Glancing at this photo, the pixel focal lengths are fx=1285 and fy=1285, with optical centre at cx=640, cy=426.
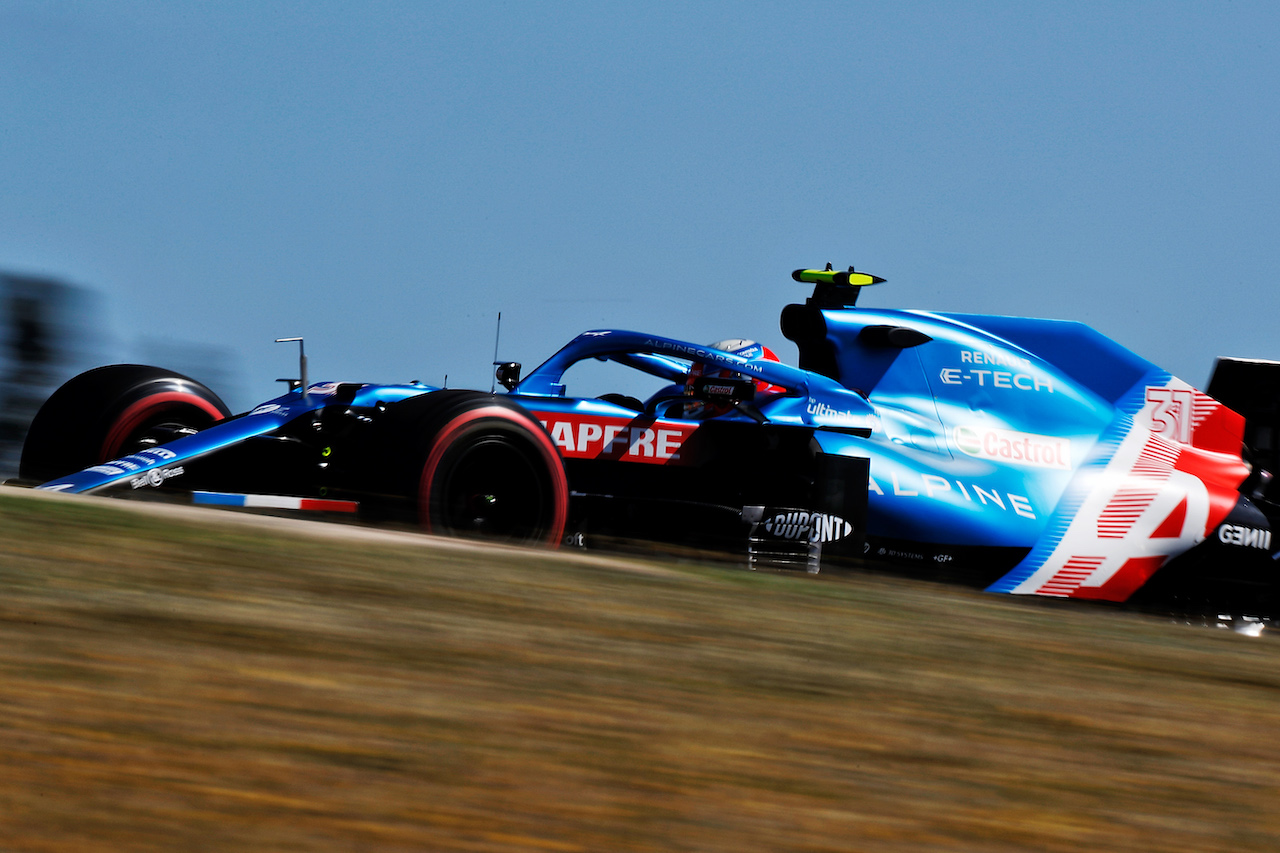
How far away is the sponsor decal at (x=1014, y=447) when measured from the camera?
7.80 m

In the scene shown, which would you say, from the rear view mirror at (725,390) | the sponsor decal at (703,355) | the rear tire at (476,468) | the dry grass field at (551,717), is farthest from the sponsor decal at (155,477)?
the rear view mirror at (725,390)

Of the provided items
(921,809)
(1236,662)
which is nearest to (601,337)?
(1236,662)

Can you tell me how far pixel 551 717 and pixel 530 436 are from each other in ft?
11.7

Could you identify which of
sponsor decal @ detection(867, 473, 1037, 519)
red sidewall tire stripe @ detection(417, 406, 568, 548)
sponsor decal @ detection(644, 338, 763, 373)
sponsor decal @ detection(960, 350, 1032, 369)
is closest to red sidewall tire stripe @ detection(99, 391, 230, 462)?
red sidewall tire stripe @ detection(417, 406, 568, 548)

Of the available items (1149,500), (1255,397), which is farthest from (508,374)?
(1255,397)

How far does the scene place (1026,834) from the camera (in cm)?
243

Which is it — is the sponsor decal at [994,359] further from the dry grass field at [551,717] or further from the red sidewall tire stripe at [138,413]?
the red sidewall tire stripe at [138,413]

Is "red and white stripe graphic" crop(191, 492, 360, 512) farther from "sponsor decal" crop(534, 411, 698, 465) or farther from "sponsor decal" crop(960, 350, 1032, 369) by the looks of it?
"sponsor decal" crop(960, 350, 1032, 369)

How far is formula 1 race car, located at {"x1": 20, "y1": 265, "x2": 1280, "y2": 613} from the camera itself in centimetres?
628

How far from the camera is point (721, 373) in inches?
306

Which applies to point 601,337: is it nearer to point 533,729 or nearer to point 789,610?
point 789,610

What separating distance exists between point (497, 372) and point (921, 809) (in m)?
5.49

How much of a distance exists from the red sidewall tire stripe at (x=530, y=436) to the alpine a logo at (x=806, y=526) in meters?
1.42

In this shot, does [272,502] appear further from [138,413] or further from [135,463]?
[138,413]
